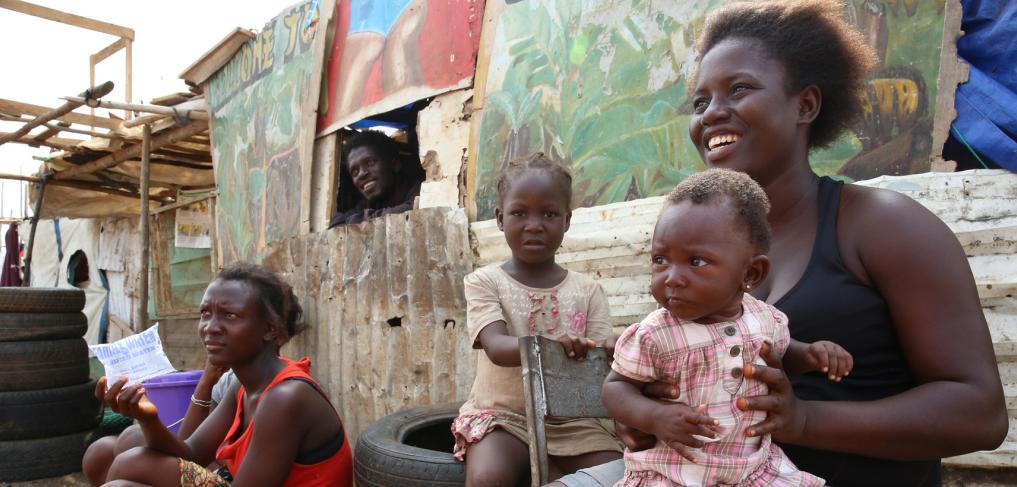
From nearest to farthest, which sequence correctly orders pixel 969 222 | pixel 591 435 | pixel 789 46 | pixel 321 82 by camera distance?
pixel 789 46 → pixel 969 222 → pixel 591 435 → pixel 321 82

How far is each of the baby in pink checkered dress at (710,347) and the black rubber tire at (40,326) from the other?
5948 mm

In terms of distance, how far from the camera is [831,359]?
1.32 m

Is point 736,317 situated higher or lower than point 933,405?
higher

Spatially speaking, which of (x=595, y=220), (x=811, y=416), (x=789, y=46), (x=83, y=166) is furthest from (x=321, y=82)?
(x=83, y=166)

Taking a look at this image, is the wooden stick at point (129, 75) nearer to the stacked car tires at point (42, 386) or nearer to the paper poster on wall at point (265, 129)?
the paper poster on wall at point (265, 129)

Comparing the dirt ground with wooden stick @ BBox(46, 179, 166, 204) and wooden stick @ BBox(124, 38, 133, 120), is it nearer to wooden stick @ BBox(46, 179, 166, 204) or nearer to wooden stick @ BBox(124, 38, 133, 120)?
wooden stick @ BBox(124, 38, 133, 120)

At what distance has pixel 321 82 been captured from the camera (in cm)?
582

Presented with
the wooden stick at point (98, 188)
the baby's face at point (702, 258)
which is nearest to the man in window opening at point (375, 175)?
the baby's face at point (702, 258)

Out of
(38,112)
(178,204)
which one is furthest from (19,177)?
(38,112)

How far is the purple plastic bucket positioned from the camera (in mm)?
5035

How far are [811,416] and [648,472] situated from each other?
15.2 inches

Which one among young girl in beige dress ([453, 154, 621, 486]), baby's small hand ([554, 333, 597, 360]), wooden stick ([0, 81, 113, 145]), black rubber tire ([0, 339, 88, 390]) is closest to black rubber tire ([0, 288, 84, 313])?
black rubber tire ([0, 339, 88, 390])

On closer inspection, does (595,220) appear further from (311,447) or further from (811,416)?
(811,416)

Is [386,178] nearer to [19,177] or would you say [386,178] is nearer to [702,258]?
[702,258]
